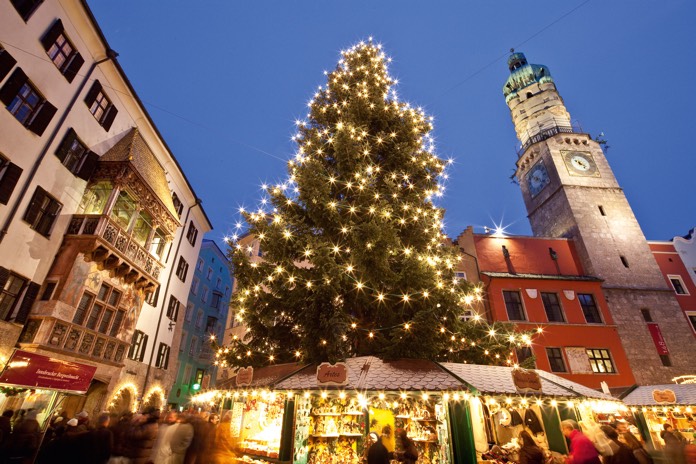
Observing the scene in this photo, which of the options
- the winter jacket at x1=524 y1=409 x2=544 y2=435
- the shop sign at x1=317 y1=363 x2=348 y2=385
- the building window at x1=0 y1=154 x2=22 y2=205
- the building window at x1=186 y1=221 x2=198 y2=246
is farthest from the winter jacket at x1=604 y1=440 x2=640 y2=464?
the building window at x1=186 y1=221 x2=198 y2=246

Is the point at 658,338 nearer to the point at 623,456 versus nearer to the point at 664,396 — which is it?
the point at 664,396

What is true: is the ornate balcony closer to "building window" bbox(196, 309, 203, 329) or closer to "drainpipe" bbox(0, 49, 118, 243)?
"drainpipe" bbox(0, 49, 118, 243)

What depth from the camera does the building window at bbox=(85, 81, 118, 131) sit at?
14.7m

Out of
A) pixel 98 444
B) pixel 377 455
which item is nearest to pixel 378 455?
pixel 377 455

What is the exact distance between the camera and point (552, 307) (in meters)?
22.7

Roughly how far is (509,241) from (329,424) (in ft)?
70.3

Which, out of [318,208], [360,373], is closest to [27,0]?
[318,208]

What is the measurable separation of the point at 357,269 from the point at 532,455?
6.13m

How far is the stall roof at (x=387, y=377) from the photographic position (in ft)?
26.5

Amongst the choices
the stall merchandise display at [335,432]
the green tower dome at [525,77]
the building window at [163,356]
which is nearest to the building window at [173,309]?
the building window at [163,356]

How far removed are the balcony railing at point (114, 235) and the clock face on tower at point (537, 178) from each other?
32909 millimetres

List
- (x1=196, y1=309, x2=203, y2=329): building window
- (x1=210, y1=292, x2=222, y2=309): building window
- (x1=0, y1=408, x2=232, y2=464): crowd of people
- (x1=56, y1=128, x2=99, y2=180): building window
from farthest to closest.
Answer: (x1=210, y1=292, x2=222, y2=309): building window → (x1=196, y1=309, x2=203, y2=329): building window → (x1=56, y1=128, x2=99, y2=180): building window → (x1=0, y1=408, x2=232, y2=464): crowd of people

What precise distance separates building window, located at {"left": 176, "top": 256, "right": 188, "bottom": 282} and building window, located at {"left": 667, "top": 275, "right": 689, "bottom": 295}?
3669 cm

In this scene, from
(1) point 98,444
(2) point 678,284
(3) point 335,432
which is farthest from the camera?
(2) point 678,284
